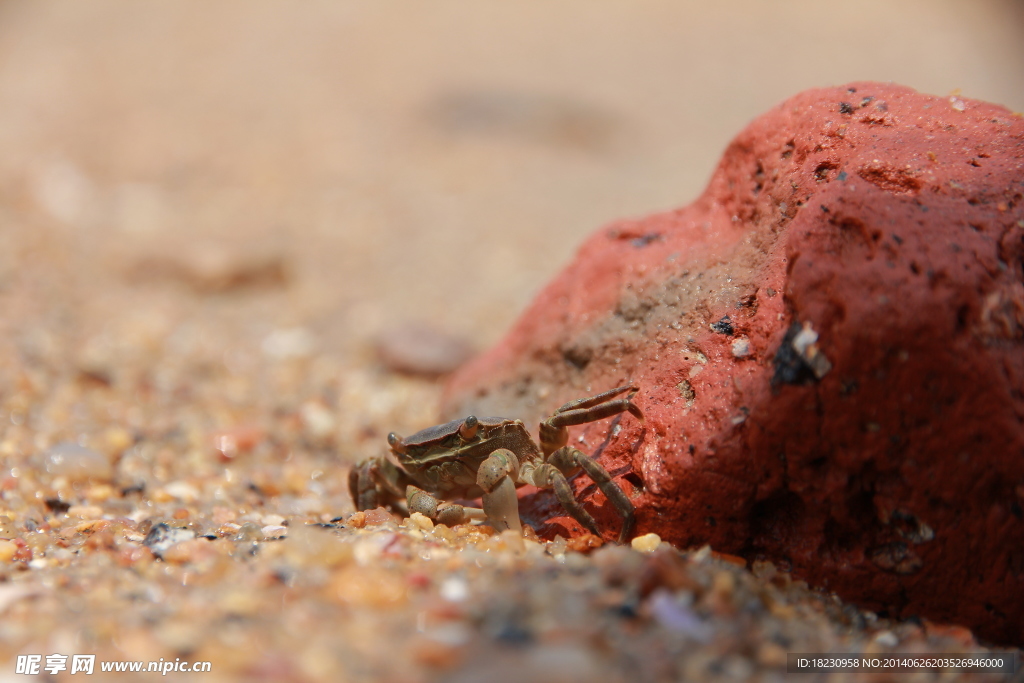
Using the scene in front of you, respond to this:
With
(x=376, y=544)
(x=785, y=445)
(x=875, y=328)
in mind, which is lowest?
(x=376, y=544)

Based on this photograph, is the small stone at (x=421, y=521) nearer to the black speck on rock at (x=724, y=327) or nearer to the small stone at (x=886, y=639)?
the black speck on rock at (x=724, y=327)

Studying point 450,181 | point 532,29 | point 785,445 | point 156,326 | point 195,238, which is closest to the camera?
point 785,445

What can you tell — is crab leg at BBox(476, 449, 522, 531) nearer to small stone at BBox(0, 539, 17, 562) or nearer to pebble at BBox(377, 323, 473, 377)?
small stone at BBox(0, 539, 17, 562)

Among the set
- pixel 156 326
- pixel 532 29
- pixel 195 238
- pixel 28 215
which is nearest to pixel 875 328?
pixel 156 326

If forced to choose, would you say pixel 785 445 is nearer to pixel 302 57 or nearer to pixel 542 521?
pixel 542 521

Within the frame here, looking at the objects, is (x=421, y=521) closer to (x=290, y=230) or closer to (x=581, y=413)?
(x=581, y=413)

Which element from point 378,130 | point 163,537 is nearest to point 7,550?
point 163,537
